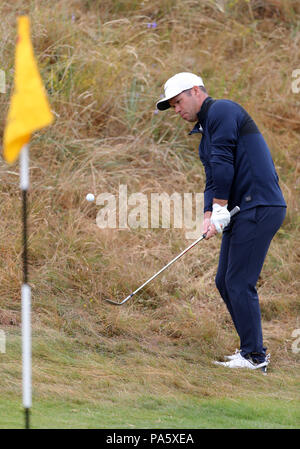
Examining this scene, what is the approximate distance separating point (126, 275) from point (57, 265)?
66 cm

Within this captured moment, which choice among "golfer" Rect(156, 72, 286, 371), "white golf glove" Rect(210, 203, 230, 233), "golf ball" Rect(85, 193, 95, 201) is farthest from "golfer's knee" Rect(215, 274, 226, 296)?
"golf ball" Rect(85, 193, 95, 201)

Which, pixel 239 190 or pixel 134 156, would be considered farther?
pixel 134 156

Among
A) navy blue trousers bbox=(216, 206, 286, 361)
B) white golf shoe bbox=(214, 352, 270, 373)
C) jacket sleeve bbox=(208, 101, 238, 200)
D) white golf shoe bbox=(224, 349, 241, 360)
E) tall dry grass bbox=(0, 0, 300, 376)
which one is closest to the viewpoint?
jacket sleeve bbox=(208, 101, 238, 200)

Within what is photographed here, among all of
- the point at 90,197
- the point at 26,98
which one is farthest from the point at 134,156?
the point at 26,98

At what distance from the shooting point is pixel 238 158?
17.2ft

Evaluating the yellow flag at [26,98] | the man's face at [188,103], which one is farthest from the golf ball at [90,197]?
the yellow flag at [26,98]

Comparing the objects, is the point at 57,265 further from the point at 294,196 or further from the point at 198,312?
the point at 294,196

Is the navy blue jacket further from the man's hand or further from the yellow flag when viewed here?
the yellow flag

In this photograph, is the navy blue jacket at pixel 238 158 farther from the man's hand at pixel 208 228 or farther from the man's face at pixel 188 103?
the man's hand at pixel 208 228

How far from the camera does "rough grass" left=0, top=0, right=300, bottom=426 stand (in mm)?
5500

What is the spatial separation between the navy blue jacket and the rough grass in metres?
1.32

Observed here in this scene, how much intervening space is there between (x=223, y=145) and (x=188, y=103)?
45cm

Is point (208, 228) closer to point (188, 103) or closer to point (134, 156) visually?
point (188, 103)

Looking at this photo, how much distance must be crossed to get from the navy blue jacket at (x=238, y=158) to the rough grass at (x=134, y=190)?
132 centimetres
